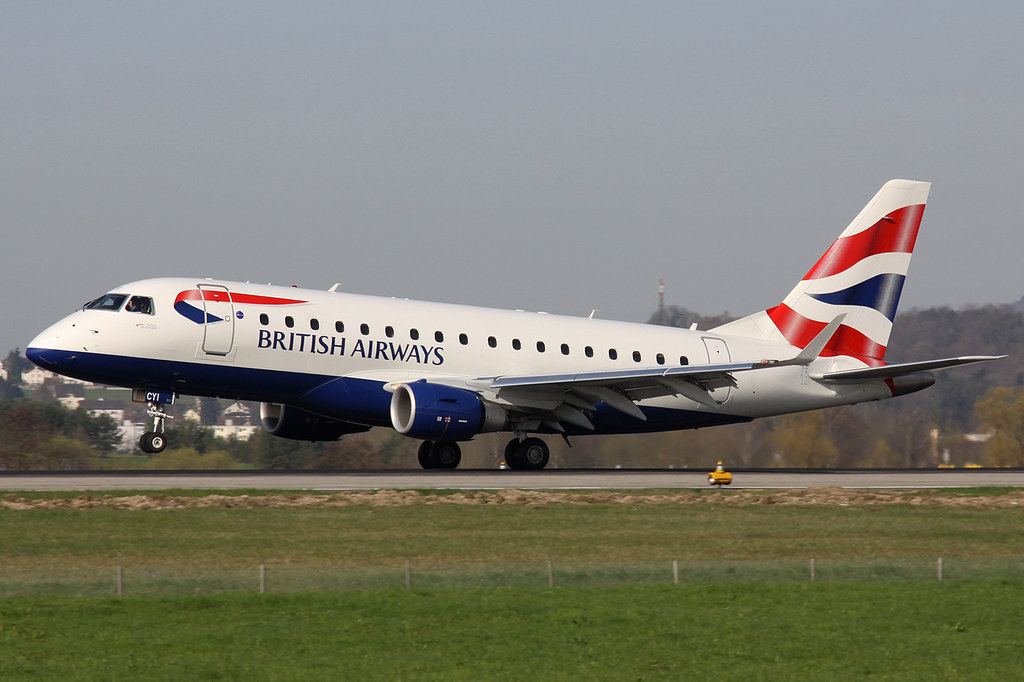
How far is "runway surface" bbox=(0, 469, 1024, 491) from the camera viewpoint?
27.1m

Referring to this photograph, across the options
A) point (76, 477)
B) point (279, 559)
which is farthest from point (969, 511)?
point (76, 477)

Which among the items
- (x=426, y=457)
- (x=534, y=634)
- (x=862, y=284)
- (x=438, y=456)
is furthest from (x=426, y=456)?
(x=534, y=634)

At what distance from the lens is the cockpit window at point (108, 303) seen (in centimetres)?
3022

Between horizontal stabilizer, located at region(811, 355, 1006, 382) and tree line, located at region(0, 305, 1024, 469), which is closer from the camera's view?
horizontal stabilizer, located at region(811, 355, 1006, 382)

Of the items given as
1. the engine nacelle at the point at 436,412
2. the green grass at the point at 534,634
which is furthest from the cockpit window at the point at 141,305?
the green grass at the point at 534,634

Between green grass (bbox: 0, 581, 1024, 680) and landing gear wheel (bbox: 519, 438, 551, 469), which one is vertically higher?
landing gear wheel (bbox: 519, 438, 551, 469)

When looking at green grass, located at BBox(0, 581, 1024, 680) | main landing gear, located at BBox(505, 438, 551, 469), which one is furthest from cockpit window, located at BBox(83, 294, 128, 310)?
green grass, located at BBox(0, 581, 1024, 680)

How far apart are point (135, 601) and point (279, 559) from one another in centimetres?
338

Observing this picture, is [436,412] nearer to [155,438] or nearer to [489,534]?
[155,438]

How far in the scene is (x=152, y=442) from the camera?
101ft

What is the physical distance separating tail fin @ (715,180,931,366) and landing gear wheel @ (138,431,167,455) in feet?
56.6

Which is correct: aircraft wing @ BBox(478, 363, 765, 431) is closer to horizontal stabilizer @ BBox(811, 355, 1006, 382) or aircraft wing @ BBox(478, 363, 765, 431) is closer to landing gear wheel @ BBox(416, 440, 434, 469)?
landing gear wheel @ BBox(416, 440, 434, 469)

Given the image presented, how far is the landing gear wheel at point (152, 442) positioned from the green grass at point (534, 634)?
16085 millimetres

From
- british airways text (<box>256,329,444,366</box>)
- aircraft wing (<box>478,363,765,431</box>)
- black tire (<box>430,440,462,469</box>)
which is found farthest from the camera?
black tire (<box>430,440,462,469</box>)
